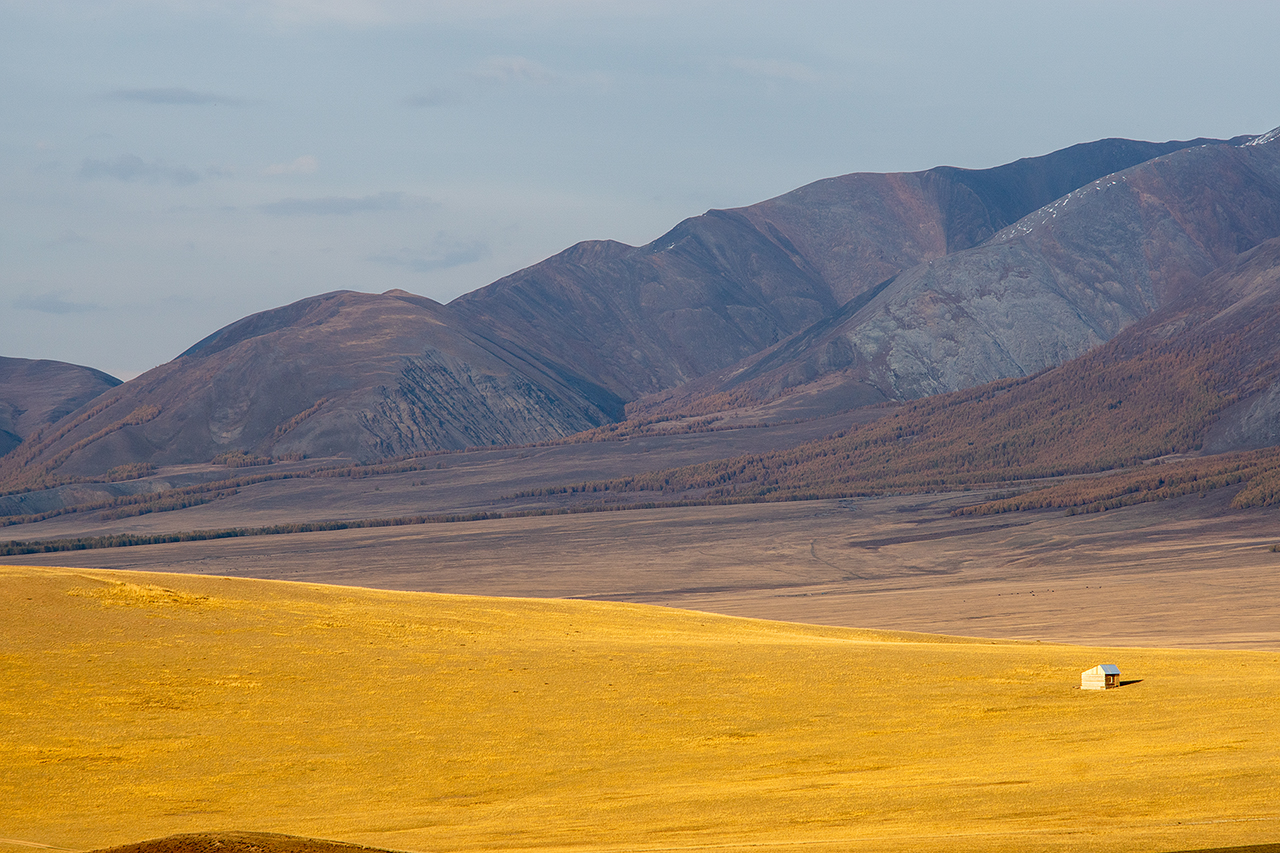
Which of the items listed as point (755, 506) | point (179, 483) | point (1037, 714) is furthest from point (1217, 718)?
point (179, 483)

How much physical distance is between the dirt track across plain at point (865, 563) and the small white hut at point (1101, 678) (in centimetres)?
3145

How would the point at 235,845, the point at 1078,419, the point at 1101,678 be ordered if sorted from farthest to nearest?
the point at 1078,419 < the point at 1101,678 < the point at 235,845

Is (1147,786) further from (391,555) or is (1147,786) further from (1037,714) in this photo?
(391,555)

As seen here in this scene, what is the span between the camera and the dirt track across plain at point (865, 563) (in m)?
75.8

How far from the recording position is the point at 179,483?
650 feet

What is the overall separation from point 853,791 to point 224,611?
1876 cm

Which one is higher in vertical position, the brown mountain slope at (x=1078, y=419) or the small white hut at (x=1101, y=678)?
the brown mountain slope at (x=1078, y=419)

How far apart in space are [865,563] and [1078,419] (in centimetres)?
7416

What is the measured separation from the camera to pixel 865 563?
11181cm

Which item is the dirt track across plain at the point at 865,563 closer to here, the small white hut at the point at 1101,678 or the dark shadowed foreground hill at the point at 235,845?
the small white hut at the point at 1101,678

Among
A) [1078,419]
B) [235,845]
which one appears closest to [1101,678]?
[235,845]

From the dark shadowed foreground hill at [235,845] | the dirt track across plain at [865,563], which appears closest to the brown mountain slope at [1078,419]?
the dirt track across plain at [865,563]

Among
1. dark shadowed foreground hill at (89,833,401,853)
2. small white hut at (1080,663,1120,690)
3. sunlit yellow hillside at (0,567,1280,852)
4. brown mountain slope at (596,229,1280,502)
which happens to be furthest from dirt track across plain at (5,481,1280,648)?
dark shadowed foreground hill at (89,833,401,853)

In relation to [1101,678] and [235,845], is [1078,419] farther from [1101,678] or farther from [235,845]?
[235,845]
